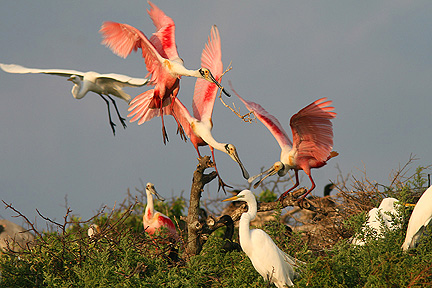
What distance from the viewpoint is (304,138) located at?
7152 millimetres

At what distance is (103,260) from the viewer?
4.93m

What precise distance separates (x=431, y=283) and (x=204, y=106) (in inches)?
168

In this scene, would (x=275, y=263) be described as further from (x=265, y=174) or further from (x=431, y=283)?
(x=265, y=174)

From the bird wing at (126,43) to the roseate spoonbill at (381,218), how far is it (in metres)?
3.44

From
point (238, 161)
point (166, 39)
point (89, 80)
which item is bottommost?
point (238, 161)

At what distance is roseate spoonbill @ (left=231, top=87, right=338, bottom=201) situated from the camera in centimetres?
674

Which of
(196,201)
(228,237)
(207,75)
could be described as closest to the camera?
(228,237)

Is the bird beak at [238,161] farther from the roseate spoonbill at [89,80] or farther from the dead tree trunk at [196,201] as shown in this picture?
the roseate spoonbill at [89,80]

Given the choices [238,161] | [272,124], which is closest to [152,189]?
[238,161]

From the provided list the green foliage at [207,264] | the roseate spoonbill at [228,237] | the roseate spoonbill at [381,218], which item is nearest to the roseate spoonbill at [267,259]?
the green foliage at [207,264]

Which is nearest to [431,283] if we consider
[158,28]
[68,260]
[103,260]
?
[103,260]

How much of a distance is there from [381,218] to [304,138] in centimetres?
192

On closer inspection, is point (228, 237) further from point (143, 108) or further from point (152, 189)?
point (152, 189)

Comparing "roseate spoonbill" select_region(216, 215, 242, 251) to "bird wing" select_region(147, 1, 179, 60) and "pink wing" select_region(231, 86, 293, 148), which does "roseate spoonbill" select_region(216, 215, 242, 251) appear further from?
"bird wing" select_region(147, 1, 179, 60)
